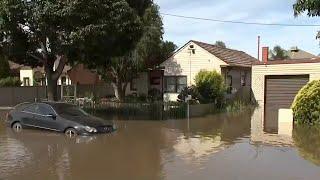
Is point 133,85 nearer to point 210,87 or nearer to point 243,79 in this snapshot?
point 243,79

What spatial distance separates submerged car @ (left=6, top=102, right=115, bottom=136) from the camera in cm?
1920

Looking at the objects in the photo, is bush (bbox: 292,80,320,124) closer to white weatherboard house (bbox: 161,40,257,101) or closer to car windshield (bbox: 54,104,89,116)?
car windshield (bbox: 54,104,89,116)

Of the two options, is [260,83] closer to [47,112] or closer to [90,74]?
[90,74]

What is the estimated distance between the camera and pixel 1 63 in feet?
149

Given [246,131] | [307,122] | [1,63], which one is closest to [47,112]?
[246,131]

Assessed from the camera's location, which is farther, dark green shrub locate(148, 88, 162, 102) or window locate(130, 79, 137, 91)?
window locate(130, 79, 137, 91)

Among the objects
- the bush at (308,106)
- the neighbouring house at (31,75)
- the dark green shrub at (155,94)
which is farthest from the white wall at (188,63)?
the neighbouring house at (31,75)

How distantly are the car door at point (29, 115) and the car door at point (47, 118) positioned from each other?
24cm

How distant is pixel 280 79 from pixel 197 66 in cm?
653

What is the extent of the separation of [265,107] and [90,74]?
45.1ft

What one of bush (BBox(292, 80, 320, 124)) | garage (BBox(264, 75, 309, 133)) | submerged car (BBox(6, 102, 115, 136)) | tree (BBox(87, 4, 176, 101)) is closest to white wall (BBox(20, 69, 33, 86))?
tree (BBox(87, 4, 176, 101))

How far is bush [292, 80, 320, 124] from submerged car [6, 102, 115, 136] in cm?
859

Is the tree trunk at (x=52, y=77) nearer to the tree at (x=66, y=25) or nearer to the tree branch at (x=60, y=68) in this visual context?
the tree branch at (x=60, y=68)

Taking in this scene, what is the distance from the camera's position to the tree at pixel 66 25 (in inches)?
866
